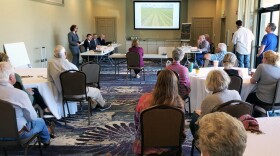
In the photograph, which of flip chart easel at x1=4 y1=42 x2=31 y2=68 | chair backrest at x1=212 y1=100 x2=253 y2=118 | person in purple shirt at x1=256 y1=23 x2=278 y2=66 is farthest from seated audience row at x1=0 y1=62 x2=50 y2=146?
person in purple shirt at x1=256 y1=23 x2=278 y2=66

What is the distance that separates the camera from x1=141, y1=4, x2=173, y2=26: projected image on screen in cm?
1368

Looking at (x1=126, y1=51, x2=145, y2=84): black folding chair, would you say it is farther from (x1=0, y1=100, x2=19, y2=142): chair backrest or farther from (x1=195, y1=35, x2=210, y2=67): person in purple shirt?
(x1=0, y1=100, x2=19, y2=142): chair backrest

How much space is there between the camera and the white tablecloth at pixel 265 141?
173cm

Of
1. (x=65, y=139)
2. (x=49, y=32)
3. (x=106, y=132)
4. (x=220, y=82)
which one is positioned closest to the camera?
(x=220, y=82)

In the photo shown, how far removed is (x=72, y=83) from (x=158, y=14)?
34.2ft

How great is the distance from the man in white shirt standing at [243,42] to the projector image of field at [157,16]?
6.51 m

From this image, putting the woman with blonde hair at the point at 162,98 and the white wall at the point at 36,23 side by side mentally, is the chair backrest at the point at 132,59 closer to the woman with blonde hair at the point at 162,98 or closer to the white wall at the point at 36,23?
the white wall at the point at 36,23

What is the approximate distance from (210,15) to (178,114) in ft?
40.2

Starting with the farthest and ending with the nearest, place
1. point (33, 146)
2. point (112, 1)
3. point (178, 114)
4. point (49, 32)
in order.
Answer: point (112, 1), point (49, 32), point (33, 146), point (178, 114)

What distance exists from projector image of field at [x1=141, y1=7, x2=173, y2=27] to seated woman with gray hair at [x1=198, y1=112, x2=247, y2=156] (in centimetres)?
1302

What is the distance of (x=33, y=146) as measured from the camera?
11.3ft

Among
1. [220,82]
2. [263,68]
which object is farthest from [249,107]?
[263,68]

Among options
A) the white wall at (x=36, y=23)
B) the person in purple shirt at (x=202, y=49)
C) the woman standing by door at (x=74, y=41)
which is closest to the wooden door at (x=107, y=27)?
the white wall at (x=36, y=23)

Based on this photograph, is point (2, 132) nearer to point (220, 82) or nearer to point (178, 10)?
point (220, 82)
